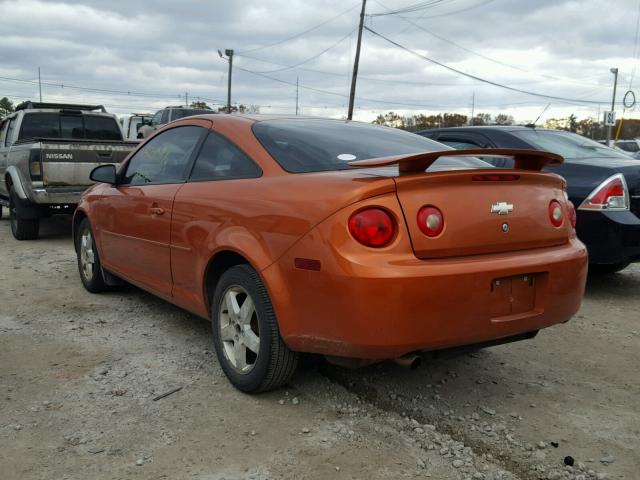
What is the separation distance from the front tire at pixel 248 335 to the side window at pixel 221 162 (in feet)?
1.83

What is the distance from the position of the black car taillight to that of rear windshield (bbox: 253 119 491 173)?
18.1 ft

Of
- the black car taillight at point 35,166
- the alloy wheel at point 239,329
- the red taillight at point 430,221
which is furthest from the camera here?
the black car taillight at point 35,166

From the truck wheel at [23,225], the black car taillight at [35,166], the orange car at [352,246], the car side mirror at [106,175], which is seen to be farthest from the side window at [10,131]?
the orange car at [352,246]

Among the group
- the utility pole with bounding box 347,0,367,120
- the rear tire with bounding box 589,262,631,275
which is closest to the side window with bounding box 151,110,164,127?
the utility pole with bounding box 347,0,367,120

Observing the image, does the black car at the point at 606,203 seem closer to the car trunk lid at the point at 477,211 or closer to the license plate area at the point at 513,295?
the car trunk lid at the point at 477,211

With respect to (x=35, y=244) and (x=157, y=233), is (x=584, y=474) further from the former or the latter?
(x=35, y=244)

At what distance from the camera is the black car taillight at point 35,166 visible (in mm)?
8172

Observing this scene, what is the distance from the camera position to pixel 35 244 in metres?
8.52

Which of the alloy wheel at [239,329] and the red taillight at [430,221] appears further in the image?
the alloy wheel at [239,329]

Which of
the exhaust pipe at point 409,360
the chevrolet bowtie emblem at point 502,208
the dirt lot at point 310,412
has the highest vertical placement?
the chevrolet bowtie emblem at point 502,208

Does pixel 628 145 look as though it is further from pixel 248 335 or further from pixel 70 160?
pixel 248 335

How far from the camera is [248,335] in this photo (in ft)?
10.8

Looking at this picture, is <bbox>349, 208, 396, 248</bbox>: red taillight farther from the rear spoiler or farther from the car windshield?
the car windshield

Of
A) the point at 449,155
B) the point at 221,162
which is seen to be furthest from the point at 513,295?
the point at 221,162
